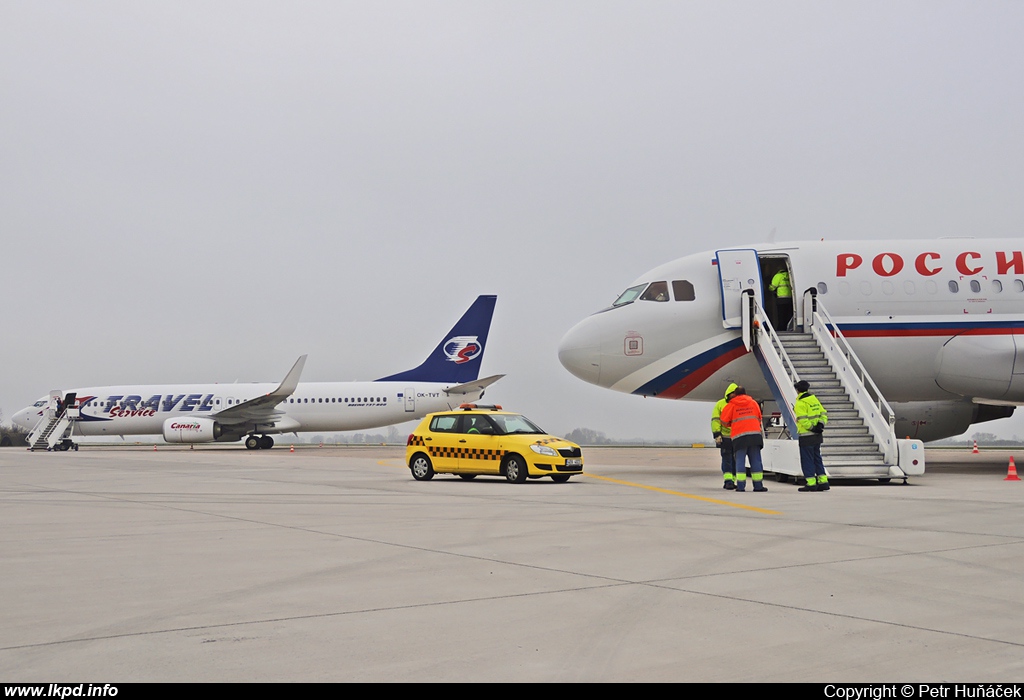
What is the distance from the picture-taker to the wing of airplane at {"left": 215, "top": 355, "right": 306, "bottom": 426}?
42.4 meters

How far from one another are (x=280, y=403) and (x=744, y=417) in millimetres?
33276

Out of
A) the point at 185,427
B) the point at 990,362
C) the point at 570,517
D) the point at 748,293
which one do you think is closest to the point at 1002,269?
the point at 990,362

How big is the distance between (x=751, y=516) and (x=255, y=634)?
735 cm

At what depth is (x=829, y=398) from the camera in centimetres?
1798

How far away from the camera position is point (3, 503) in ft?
43.1

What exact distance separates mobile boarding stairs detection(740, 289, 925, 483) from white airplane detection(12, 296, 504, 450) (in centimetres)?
2481

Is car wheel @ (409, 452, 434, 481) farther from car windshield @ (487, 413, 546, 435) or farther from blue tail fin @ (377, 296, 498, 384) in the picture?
blue tail fin @ (377, 296, 498, 384)

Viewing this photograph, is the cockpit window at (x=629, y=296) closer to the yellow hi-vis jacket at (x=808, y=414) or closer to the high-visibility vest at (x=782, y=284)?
the high-visibility vest at (x=782, y=284)

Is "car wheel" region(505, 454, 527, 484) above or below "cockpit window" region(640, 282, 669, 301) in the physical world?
below

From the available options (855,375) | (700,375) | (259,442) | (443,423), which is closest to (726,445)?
(855,375)

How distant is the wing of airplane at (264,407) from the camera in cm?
4241

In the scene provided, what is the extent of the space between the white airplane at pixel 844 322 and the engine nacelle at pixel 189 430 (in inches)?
1087

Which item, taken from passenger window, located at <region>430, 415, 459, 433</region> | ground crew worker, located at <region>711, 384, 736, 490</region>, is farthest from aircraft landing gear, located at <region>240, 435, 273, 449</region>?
ground crew worker, located at <region>711, 384, 736, 490</region>
